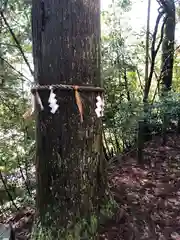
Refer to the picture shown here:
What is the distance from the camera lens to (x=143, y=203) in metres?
2.20

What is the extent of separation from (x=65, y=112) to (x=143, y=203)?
107 cm

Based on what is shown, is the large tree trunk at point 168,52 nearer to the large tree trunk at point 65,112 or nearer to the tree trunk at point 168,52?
the tree trunk at point 168,52

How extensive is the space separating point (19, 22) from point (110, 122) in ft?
5.78

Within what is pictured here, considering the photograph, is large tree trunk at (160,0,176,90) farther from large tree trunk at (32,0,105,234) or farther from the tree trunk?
large tree trunk at (32,0,105,234)

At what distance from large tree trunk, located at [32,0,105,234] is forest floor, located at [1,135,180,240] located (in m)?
0.36

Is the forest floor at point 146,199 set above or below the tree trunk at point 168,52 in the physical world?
below

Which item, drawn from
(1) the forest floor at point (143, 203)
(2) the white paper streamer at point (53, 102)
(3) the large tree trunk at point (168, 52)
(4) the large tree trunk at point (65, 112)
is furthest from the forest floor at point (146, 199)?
(3) the large tree trunk at point (168, 52)

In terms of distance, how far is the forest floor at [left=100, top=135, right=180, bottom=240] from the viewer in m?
1.87

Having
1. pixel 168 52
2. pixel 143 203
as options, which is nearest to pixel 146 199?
pixel 143 203

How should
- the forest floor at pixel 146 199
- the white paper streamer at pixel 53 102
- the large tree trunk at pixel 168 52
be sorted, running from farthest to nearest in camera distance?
1. the large tree trunk at pixel 168 52
2. the forest floor at pixel 146 199
3. the white paper streamer at pixel 53 102

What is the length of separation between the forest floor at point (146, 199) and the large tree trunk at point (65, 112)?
35 cm

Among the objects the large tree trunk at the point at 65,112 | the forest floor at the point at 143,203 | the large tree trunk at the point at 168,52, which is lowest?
the forest floor at the point at 143,203

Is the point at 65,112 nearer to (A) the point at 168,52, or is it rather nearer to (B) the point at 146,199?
(B) the point at 146,199

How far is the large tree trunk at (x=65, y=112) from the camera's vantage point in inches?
64.5
